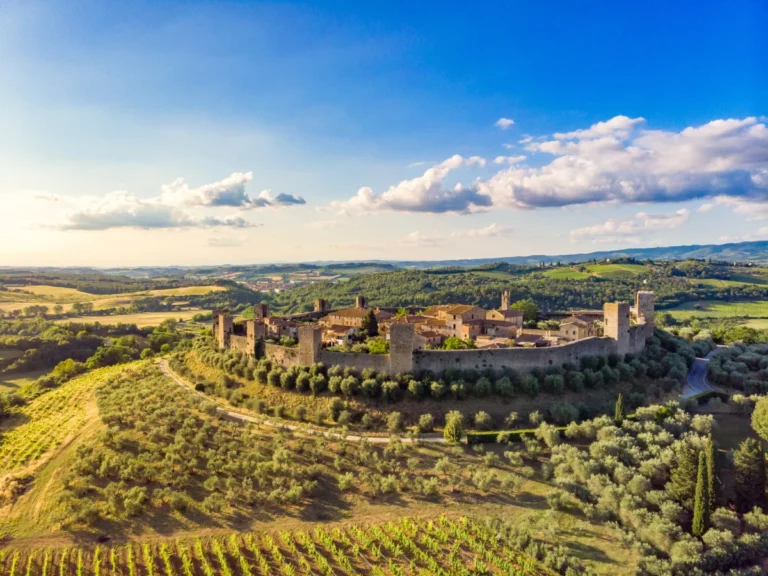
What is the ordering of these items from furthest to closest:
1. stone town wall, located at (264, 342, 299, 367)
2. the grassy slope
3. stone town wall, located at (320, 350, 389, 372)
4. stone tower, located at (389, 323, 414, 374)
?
stone town wall, located at (264, 342, 299, 367) < stone town wall, located at (320, 350, 389, 372) < stone tower, located at (389, 323, 414, 374) < the grassy slope

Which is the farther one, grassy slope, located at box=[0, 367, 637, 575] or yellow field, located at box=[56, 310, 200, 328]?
yellow field, located at box=[56, 310, 200, 328]

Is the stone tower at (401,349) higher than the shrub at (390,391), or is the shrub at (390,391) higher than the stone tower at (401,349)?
the stone tower at (401,349)

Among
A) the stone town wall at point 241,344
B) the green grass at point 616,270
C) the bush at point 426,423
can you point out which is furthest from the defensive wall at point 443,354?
the green grass at point 616,270

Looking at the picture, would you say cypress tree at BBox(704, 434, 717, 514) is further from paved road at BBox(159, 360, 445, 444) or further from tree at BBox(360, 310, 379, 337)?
tree at BBox(360, 310, 379, 337)

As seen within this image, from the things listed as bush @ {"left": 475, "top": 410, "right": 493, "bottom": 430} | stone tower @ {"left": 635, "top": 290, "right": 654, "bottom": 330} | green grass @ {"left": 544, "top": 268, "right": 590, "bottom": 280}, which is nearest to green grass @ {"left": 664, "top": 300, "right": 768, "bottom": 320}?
green grass @ {"left": 544, "top": 268, "right": 590, "bottom": 280}

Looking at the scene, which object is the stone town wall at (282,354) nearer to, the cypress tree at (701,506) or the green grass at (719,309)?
the cypress tree at (701,506)

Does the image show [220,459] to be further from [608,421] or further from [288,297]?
[288,297]
